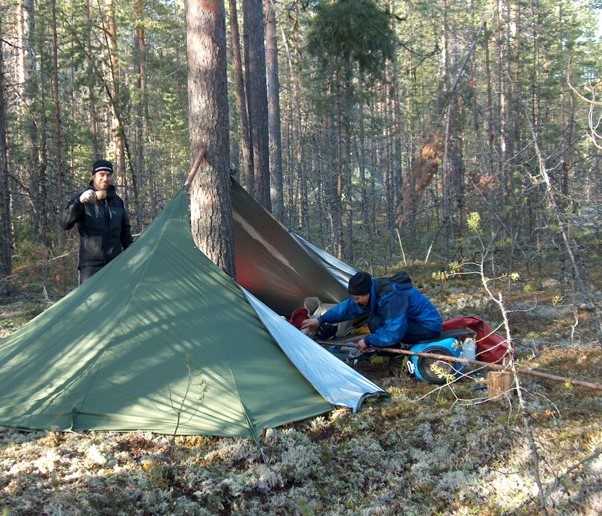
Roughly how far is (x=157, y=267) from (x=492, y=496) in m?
3.27

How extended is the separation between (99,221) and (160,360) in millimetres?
2015

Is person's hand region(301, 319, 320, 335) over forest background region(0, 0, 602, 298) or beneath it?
beneath

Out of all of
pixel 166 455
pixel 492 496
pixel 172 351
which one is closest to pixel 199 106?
pixel 172 351

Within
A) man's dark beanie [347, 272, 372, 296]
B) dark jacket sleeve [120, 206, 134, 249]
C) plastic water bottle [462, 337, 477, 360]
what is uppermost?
Result: dark jacket sleeve [120, 206, 134, 249]

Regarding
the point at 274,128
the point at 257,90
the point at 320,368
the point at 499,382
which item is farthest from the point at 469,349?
the point at 274,128

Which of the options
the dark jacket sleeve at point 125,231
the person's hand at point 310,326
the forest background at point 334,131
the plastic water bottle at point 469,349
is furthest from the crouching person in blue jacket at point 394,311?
the dark jacket sleeve at point 125,231

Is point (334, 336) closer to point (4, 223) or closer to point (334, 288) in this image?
point (334, 288)

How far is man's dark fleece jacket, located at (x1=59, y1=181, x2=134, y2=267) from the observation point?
5.91 m

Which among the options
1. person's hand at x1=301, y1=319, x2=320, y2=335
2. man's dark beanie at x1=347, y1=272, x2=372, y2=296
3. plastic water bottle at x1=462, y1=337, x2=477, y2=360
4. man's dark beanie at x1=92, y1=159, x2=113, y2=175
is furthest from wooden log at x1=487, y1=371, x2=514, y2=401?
man's dark beanie at x1=92, y1=159, x2=113, y2=175

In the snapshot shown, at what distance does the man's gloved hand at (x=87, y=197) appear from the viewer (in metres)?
5.68

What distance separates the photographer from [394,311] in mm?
5641

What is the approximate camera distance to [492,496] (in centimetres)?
370

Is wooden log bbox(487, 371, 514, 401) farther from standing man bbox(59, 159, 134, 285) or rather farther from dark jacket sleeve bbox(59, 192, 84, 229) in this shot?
dark jacket sleeve bbox(59, 192, 84, 229)

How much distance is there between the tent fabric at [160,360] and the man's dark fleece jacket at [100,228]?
74 centimetres
